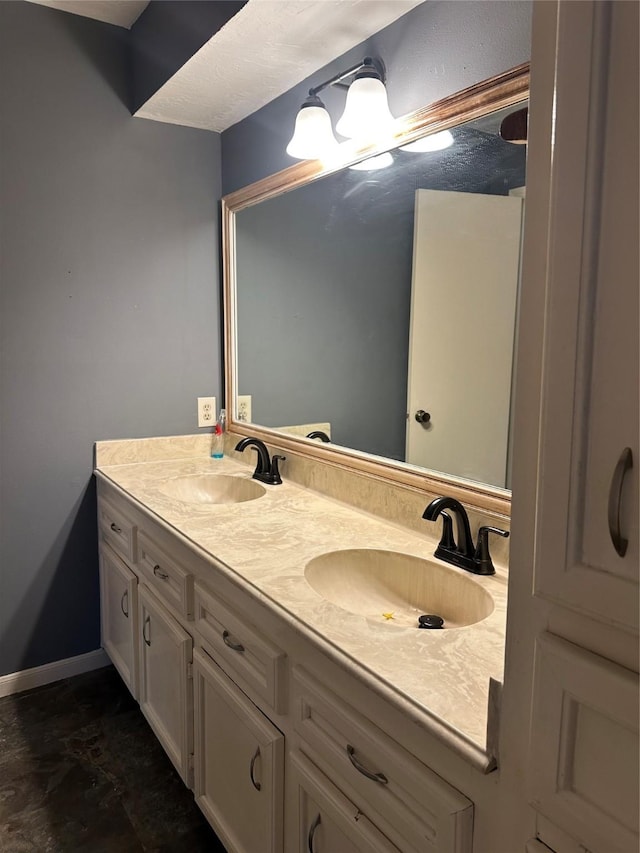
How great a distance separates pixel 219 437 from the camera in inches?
103

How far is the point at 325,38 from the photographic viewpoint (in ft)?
5.67

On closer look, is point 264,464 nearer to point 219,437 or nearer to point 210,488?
point 210,488

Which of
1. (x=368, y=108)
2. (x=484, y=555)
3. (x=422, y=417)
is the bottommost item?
(x=484, y=555)

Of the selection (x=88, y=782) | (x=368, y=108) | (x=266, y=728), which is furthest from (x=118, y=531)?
(x=368, y=108)

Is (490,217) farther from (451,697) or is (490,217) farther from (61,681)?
(61,681)

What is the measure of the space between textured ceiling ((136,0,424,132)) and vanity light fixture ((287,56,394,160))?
3.4 inches

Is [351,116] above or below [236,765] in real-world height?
above

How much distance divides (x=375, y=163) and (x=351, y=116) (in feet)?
0.49

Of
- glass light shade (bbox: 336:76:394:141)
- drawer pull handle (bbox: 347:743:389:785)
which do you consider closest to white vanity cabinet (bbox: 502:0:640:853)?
drawer pull handle (bbox: 347:743:389:785)

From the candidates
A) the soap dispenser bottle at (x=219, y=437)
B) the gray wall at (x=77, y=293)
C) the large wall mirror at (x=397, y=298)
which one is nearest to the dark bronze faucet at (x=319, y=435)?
the large wall mirror at (x=397, y=298)

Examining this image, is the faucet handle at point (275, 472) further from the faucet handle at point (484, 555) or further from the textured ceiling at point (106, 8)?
the textured ceiling at point (106, 8)

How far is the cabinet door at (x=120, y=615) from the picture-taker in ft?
6.79

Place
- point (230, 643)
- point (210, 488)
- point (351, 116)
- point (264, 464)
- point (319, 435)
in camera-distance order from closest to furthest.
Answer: point (230, 643) → point (351, 116) → point (319, 435) → point (264, 464) → point (210, 488)

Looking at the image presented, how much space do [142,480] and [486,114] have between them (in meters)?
1.59
